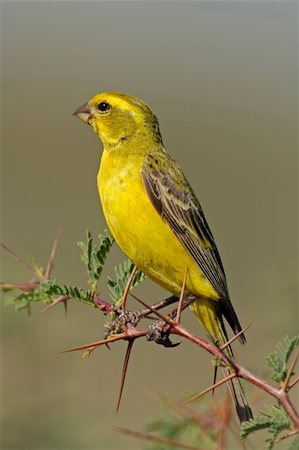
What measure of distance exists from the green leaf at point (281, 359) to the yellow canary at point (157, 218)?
5.64 ft

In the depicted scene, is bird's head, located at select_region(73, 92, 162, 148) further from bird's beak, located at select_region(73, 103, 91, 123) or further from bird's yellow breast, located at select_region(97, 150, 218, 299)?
bird's yellow breast, located at select_region(97, 150, 218, 299)

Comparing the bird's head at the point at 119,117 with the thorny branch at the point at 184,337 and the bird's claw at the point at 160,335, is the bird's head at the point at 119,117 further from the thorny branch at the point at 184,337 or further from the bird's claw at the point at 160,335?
the thorny branch at the point at 184,337

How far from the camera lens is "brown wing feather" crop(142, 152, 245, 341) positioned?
4867 millimetres

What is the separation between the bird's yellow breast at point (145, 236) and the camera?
4680 mm

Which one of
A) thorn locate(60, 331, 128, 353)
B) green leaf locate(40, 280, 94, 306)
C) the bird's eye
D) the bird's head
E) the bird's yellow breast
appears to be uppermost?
the bird's eye

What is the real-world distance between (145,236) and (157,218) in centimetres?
21

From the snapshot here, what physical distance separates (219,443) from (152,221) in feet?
7.31

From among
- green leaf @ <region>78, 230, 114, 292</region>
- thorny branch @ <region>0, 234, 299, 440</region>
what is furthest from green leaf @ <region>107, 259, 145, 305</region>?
green leaf @ <region>78, 230, 114, 292</region>

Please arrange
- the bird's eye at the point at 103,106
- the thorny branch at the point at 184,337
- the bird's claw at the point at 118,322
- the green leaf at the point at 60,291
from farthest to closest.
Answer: the bird's eye at the point at 103,106, the bird's claw at the point at 118,322, the green leaf at the point at 60,291, the thorny branch at the point at 184,337

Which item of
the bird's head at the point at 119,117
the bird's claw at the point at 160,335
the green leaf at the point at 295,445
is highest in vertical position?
the bird's head at the point at 119,117

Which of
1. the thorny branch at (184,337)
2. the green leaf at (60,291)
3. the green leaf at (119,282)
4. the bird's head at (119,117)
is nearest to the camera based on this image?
the thorny branch at (184,337)

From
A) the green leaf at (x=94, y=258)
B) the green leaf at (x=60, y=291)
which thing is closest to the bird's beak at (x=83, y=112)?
the green leaf at (x=94, y=258)

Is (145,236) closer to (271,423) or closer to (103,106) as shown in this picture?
(103,106)

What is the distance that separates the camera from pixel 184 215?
507 centimetres
